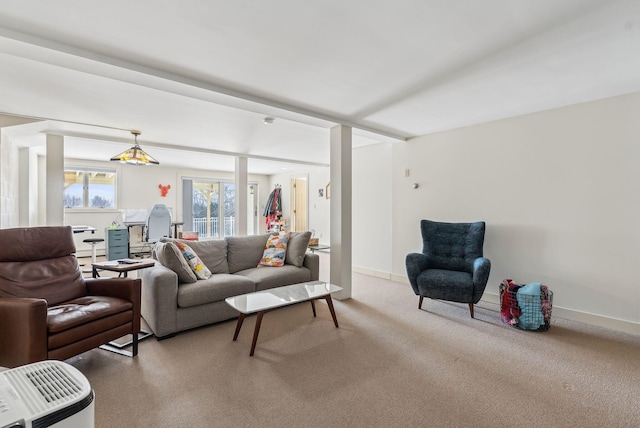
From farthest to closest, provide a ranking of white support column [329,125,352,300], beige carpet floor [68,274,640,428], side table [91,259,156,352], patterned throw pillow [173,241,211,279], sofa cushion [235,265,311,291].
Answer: white support column [329,125,352,300], sofa cushion [235,265,311,291], patterned throw pillow [173,241,211,279], side table [91,259,156,352], beige carpet floor [68,274,640,428]

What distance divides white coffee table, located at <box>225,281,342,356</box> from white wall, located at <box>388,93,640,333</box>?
227cm

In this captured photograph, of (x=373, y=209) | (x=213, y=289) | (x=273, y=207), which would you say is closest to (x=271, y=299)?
(x=213, y=289)

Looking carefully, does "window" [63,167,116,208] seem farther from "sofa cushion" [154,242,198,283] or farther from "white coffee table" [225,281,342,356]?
"white coffee table" [225,281,342,356]

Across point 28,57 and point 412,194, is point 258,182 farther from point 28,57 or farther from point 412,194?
point 28,57

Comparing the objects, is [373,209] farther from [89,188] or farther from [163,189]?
[89,188]

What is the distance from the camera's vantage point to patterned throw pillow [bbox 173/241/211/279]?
10.3 feet

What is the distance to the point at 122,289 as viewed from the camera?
2.42m

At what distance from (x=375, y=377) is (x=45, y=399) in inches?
69.3

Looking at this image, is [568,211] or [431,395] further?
[568,211]

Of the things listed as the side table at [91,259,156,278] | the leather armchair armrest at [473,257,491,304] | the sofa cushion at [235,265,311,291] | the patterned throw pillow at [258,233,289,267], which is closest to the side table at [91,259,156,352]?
the side table at [91,259,156,278]

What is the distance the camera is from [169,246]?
2908mm

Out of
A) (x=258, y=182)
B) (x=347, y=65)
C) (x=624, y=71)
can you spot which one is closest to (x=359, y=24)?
(x=347, y=65)

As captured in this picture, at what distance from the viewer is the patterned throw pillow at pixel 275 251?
385 cm

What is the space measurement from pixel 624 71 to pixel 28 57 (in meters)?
4.48
